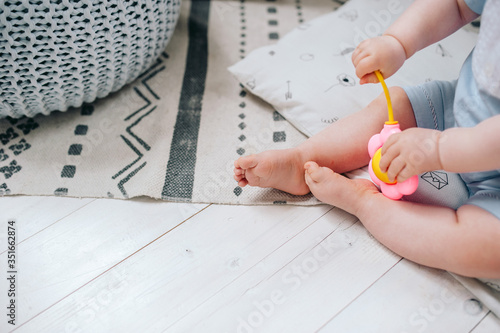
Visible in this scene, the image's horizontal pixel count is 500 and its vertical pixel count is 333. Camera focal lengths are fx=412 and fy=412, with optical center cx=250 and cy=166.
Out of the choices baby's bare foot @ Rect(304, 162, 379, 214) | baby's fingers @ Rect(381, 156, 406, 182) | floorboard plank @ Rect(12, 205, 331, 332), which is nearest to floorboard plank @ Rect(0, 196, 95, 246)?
floorboard plank @ Rect(12, 205, 331, 332)

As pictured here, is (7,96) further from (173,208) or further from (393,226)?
(393,226)

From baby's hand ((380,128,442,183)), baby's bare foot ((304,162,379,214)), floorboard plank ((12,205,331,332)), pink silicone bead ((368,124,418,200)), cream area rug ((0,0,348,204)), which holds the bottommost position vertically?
floorboard plank ((12,205,331,332))

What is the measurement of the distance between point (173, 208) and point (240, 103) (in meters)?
0.30

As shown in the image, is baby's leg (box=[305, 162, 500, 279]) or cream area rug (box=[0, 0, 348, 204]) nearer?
baby's leg (box=[305, 162, 500, 279])

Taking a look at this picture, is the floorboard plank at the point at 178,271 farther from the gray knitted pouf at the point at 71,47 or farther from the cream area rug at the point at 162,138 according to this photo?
the gray knitted pouf at the point at 71,47

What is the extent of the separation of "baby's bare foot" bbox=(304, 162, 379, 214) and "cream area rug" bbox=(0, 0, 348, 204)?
6cm

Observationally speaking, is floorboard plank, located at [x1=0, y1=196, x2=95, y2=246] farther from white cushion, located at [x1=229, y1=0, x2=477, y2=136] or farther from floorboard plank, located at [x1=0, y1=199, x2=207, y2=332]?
white cushion, located at [x1=229, y1=0, x2=477, y2=136]

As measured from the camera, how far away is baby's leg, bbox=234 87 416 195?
703 millimetres

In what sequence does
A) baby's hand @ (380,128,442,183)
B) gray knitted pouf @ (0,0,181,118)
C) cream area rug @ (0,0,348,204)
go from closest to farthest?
baby's hand @ (380,128,442,183) → gray knitted pouf @ (0,0,181,118) → cream area rug @ (0,0,348,204)

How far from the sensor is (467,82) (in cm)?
67

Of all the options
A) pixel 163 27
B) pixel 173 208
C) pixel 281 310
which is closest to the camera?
pixel 281 310

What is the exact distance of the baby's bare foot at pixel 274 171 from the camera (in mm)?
691

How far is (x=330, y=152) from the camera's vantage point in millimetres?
732

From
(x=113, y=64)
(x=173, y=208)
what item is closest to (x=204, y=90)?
(x=113, y=64)
